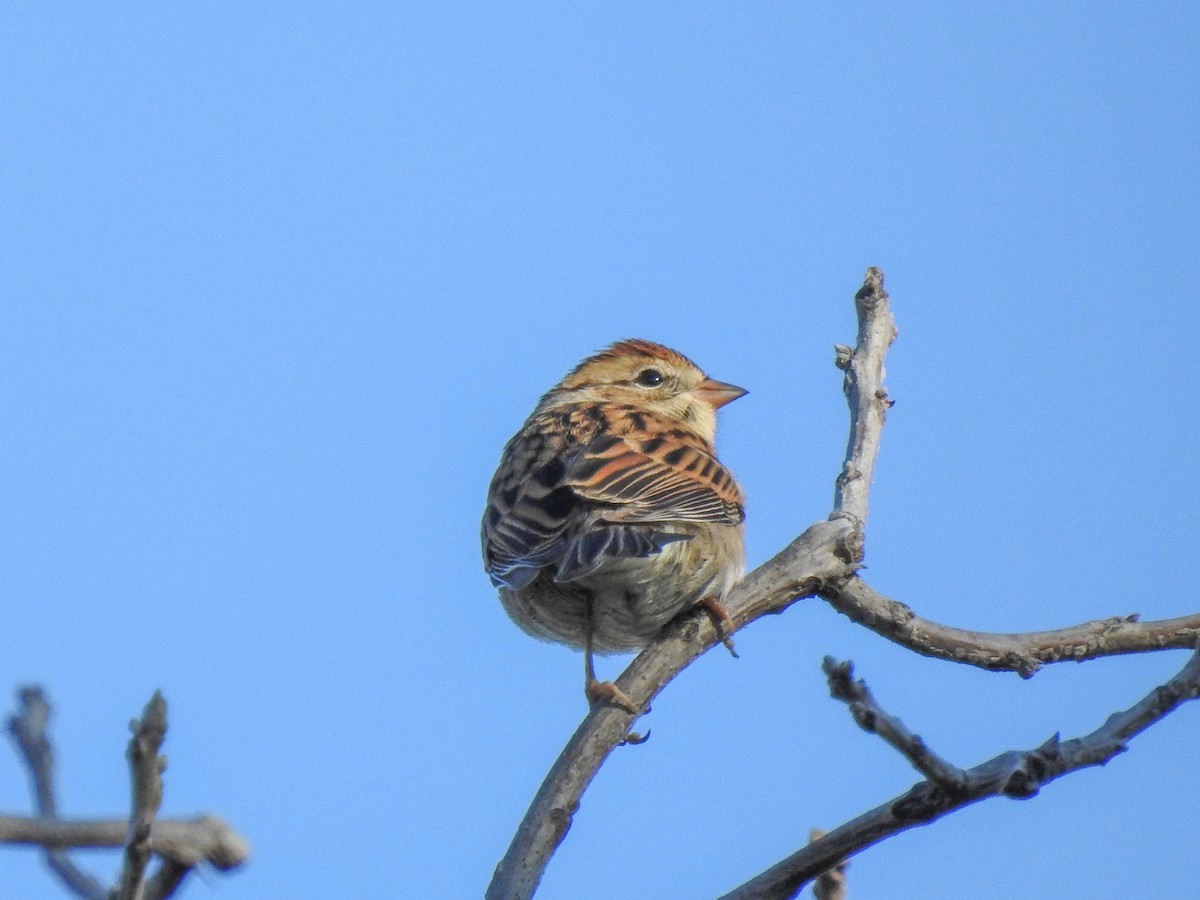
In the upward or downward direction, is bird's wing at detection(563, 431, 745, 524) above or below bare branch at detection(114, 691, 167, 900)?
above

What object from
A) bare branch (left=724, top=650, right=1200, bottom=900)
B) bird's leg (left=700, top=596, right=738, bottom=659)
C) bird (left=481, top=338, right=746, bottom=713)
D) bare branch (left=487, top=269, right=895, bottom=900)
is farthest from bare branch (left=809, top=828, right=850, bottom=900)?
bird's leg (left=700, top=596, right=738, bottom=659)

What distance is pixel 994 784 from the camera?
3.96 meters

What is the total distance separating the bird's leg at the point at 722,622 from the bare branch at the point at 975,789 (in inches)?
89.1

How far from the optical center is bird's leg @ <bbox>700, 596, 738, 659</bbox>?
20.5 ft

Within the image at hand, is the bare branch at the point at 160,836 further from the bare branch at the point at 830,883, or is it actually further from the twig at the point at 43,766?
the bare branch at the point at 830,883

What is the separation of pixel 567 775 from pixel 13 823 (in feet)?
10.1

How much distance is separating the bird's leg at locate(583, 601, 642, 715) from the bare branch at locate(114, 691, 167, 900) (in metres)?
3.28

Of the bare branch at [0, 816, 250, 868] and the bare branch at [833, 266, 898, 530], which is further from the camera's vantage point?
the bare branch at [833, 266, 898, 530]

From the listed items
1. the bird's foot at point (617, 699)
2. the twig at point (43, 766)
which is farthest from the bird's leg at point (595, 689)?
the twig at point (43, 766)

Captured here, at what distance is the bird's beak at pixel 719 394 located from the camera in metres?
9.46

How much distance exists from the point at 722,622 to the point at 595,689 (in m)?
0.58

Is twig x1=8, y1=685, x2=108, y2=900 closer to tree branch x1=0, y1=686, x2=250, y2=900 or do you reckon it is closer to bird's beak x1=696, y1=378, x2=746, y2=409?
tree branch x1=0, y1=686, x2=250, y2=900

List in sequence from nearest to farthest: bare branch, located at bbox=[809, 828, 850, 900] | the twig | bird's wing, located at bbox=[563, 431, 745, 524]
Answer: the twig, bare branch, located at bbox=[809, 828, 850, 900], bird's wing, located at bbox=[563, 431, 745, 524]

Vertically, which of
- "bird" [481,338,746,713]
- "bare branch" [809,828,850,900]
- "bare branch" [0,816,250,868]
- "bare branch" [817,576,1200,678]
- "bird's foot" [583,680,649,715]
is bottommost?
"bare branch" [0,816,250,868]
